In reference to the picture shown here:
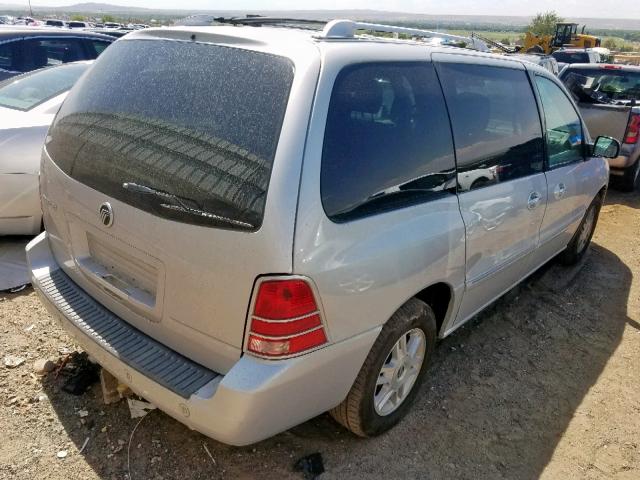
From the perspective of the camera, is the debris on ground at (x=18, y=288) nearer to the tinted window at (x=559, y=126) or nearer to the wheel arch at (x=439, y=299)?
the wheel arch at (x=439, y=299)

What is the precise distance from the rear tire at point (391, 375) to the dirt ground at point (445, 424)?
5.4 inches

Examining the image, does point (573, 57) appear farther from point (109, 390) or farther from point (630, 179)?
point (109, 390)

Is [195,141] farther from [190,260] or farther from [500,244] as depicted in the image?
[500,244]

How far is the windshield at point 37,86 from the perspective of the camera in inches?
180

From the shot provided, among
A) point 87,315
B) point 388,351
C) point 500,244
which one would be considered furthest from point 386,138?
point 87,315

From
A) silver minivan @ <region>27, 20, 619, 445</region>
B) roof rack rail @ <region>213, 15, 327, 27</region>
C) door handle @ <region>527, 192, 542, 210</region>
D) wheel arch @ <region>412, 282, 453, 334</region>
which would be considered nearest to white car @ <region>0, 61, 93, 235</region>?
silver minivan @ <region>27, 20, 619, 445</region>

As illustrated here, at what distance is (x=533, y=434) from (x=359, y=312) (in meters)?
1.41

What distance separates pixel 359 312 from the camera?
2090 mm

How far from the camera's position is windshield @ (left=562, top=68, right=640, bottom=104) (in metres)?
7.90

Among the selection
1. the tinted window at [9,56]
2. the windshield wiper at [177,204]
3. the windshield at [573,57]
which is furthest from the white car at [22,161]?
the windshield at [573,57]

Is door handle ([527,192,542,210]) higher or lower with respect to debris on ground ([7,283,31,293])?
higher

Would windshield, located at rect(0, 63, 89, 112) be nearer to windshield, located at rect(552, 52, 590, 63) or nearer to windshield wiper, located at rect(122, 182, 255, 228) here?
windshield wiper, located at rect(122, 182, 255, 228)

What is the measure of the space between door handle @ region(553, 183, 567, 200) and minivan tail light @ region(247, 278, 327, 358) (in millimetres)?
2396

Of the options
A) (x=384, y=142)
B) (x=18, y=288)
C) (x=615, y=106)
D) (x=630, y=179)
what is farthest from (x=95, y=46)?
(x=630, y=179)
